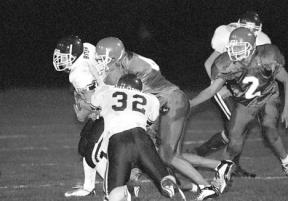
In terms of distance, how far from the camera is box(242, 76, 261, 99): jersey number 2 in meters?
6.87

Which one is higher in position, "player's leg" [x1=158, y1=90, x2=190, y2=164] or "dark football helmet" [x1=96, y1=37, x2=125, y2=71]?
"dark football helmet" [x1=96, y1=37, x2=125, y2=71]

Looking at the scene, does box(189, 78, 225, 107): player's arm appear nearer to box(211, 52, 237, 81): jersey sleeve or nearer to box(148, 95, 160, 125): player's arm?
box(211, 52, 237, 81): jersey sleeve

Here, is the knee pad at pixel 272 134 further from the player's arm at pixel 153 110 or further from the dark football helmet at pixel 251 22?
the player's arm at pixel 153 110

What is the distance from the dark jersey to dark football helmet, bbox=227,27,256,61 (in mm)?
125

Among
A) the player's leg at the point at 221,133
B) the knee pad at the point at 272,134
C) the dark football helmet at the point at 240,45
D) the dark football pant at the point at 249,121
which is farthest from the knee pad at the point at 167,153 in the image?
the player's leg at the point at 221,133

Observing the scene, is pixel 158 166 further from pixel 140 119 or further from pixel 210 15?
pixel 210 15

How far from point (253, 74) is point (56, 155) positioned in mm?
2734

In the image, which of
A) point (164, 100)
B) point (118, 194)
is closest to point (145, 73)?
point (164, 100)

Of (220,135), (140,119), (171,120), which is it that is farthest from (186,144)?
(140,119)

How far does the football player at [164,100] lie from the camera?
6.17 m

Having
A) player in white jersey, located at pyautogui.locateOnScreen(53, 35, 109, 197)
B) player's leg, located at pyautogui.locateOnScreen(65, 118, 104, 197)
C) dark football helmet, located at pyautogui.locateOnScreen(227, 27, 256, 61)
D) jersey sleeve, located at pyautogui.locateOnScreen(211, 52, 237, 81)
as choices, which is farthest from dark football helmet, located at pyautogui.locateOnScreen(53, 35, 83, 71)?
dark football helmet, located at pyautogui.locateOnScreen(227, 27, 256, 61)

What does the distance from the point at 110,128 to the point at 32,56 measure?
1176 centimetres

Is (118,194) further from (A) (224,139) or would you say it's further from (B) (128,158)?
(A) (224,139)

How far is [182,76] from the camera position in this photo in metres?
16.6
